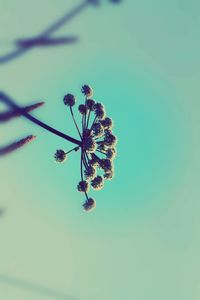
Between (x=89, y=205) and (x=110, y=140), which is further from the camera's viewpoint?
(x=89, y=205)

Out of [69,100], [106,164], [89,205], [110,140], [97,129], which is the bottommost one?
[89,205]

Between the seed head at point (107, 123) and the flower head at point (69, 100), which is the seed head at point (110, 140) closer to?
the seed head at point (107, 123)

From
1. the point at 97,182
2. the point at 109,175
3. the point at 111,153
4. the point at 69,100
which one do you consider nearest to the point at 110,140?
the point at 111,153

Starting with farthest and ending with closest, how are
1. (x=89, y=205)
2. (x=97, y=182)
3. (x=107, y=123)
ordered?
(x=89, y=205)
(x=97, y=182)
(x=107, y=123)

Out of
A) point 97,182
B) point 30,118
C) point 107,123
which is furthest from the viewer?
point 97,182

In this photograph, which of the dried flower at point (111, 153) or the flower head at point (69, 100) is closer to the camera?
the flower head at point (69, 100)

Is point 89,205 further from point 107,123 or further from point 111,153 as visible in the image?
point 107,123
